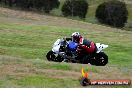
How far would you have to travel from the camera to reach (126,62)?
97.1ft

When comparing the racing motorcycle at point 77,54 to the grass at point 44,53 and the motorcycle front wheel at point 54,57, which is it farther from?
the grass at point 44,53

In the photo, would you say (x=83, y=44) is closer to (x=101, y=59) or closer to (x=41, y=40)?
(x=101, y=59)

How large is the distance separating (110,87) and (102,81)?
38 centimetres

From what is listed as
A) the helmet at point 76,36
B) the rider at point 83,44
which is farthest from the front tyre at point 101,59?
the helmet at point 76,36

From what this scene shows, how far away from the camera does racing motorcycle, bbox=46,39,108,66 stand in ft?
76.8

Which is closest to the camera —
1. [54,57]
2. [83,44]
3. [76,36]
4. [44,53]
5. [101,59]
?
[76,36]

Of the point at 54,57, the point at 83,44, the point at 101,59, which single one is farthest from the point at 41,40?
the point at 101,59

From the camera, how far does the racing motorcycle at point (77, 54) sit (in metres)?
23.4

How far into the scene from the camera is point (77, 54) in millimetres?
23719

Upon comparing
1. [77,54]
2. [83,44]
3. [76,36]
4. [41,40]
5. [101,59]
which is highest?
[76,36]

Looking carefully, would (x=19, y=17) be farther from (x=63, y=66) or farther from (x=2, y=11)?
(x=63, y=66)

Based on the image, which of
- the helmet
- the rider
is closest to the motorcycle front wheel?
the rider

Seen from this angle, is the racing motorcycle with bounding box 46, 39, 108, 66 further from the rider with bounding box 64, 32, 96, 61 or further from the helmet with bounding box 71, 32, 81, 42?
the helmet with bounding box 71, 32, 81, 42

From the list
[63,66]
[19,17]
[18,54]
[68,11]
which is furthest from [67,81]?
[68,11]
